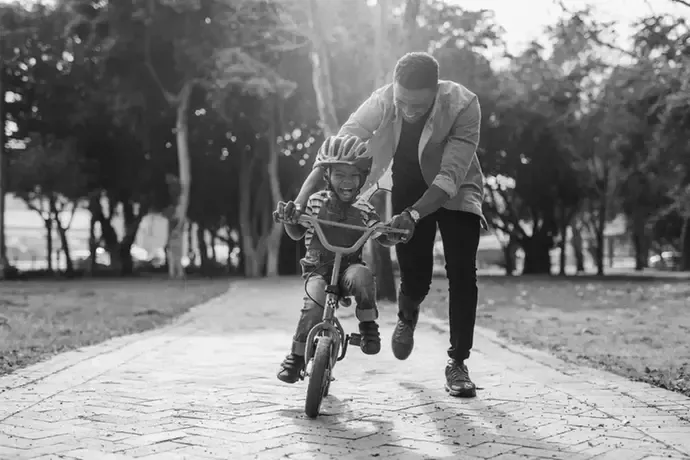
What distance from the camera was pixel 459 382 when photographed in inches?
209

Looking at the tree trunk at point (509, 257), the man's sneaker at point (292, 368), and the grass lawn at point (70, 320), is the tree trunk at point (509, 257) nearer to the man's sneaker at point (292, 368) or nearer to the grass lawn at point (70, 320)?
the grass lawn at point (70, 320)

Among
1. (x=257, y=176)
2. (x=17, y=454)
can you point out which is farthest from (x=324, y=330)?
(x=257, y=176)

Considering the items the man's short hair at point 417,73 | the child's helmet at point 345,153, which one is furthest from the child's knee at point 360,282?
the man's short hair at point 417,73

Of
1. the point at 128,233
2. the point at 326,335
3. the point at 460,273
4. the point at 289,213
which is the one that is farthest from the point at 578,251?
the point at 289,213

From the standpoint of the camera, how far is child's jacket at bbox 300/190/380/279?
5000mm

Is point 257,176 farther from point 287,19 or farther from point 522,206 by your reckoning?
point 287,19

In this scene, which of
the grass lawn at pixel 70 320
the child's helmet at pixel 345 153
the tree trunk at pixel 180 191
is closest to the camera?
the child's helmet at pixel 345 153

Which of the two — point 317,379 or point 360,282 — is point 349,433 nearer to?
point 317,379

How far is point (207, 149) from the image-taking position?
35406 millimetres

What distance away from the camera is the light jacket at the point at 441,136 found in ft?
17.4

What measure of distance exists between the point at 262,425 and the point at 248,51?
23.1m

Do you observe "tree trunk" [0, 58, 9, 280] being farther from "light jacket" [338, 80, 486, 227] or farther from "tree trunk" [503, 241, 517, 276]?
"light jacket" [338, 80, 486, 227]

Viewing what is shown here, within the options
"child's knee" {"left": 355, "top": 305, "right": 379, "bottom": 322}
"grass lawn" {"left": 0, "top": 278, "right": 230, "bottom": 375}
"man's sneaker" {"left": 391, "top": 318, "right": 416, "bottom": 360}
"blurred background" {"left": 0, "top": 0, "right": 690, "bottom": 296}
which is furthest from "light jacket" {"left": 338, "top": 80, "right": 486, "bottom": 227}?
"blurred background" {"left": 0, "top": 0, "right": 690, "bottom": 296}

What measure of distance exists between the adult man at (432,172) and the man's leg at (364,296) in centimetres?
52
